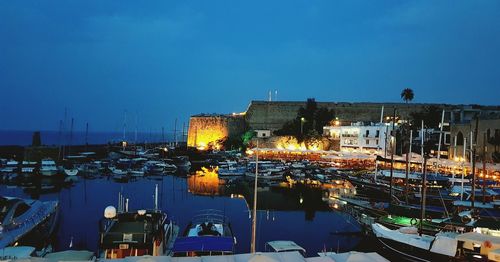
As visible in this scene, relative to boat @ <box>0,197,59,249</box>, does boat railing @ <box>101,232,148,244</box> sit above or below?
above

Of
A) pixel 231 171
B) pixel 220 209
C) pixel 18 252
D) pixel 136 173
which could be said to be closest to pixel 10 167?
pixel 136 173

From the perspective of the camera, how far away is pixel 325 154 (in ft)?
156

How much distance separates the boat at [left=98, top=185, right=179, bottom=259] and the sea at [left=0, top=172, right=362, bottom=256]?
4.64 metres

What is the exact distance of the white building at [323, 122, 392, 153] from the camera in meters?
47.5

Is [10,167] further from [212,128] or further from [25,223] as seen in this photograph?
[212,128]

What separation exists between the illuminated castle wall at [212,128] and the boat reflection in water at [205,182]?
16.9 meters

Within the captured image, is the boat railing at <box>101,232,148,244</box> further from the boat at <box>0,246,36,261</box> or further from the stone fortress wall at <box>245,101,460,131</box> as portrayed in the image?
the stone fortress wall at <box>245,101,460,131</box>

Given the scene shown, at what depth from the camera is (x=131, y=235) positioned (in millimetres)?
10391

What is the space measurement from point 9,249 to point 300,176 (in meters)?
27.6

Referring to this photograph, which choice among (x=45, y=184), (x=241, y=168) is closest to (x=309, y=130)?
(x=241, y=168)

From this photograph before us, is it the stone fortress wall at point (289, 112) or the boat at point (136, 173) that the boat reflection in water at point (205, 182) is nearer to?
the boat at point (136, 173)

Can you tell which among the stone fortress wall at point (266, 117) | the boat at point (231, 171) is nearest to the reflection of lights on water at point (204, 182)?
the boat at point (231, 171)

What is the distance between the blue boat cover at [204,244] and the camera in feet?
33.5

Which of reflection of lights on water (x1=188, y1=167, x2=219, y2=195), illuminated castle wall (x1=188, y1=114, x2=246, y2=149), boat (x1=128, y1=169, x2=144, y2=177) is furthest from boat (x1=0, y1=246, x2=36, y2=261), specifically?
illuminated castle wall (x1=188, y1=114, x2=246, y2=149)
